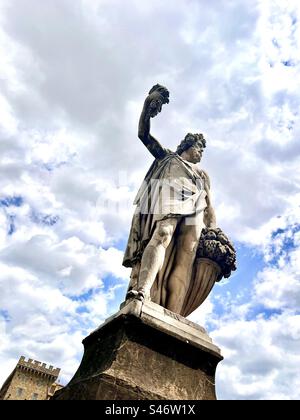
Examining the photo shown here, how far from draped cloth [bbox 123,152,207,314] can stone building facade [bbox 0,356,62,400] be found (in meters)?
62.5

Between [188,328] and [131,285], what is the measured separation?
1.03 meters

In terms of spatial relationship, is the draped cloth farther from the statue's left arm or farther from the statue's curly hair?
the statue's curly hair

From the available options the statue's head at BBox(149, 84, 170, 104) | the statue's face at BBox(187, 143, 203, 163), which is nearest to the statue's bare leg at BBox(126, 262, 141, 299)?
the statue's face at BBox(187, 143, 203, 163)

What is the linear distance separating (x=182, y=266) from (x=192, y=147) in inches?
90.5

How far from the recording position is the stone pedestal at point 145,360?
346 centimetres

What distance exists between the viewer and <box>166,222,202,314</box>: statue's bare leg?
195 inches

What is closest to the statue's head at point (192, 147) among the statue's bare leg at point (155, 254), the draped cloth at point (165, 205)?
the draped cloth at point (165, 205)

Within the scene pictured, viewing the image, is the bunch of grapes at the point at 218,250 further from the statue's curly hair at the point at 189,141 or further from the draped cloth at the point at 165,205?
the statue's curly hair at the point at 189,141

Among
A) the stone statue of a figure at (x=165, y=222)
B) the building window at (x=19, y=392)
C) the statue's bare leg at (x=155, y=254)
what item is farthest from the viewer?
the building window at (x=19, y=392)

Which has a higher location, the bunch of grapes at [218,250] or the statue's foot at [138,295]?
the bunch of grapes at [218,250]

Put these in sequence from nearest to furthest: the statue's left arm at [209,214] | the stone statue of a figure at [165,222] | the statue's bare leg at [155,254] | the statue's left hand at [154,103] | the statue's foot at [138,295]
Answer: the statue's foot at [138,295] < the statue's bare leg at [155,254] < the stone statue of a figure at [165,222] < the statue's left hand at [154,103] < the statue's left arm at [209,214]

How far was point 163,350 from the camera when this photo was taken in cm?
399
